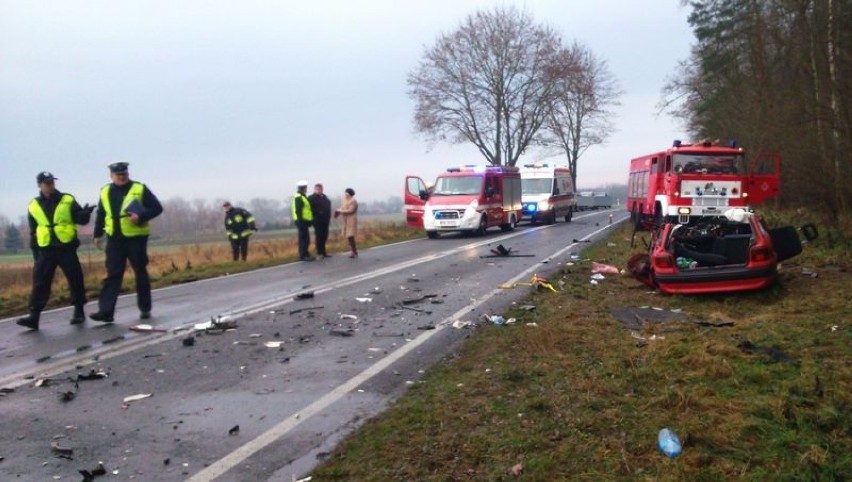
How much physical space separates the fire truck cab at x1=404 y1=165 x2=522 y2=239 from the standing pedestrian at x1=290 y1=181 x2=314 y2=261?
7.78m

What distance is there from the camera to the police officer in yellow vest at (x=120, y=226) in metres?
8.71

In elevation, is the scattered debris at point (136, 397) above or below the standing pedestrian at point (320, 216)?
below

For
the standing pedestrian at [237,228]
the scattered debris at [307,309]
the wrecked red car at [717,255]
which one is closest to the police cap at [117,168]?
the scattered debris at [307,309]

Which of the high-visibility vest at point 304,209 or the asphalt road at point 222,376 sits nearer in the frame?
the asphalt road at point 222,376

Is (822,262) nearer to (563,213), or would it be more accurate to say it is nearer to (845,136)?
(845,136)

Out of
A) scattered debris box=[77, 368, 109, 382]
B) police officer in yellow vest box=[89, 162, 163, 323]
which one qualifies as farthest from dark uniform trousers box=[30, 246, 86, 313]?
scattered debris box=[77, 368, 109, 382]

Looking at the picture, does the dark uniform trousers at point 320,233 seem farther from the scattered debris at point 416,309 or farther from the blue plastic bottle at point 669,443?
the blue plastic bottle at point 669,443

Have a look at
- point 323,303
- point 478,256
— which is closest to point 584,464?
point 323,303

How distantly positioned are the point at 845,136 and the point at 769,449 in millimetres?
14860

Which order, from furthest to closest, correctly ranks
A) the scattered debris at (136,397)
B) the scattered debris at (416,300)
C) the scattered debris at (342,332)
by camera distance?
the scattered debris at (416,300), the scattered debris at (342,332), the scattered debris at (136,397)

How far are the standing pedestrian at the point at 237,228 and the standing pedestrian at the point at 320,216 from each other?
8.85 ft

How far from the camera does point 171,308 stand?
10.0 m

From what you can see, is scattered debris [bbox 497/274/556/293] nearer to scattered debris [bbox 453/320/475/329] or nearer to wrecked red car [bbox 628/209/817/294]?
wrecked red car [bbox 628/209/817/294]

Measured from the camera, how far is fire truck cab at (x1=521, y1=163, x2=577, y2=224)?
33188 millimetres
